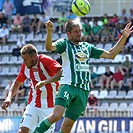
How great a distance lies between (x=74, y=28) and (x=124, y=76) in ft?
51.1

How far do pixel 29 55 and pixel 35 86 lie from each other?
53 centimetres

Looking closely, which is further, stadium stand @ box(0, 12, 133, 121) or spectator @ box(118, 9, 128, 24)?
spectator @ box(118, 9, 128, 24)

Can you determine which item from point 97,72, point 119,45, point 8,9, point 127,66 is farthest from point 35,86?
point 8,9

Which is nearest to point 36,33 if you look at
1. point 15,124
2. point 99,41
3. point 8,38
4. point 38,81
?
point 8,38

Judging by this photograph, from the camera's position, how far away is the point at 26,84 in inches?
1048

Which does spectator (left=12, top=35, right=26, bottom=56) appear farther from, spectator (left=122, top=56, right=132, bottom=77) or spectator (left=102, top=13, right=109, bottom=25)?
spectator (left=122, top=56, right=132, bottom=77)

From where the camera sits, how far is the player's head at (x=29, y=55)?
10516 millimetres

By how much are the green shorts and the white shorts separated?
0.61 metres

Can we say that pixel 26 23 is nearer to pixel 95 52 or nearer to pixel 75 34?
pixel 95 52

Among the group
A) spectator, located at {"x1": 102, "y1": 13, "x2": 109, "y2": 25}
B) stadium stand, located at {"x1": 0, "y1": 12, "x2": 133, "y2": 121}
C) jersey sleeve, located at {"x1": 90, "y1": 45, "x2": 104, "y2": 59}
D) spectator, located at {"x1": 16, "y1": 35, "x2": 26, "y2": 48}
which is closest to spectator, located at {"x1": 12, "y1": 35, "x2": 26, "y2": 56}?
spectator, located at {"x1": 16, "y1": 35, "x2": 26, "y2": 48}

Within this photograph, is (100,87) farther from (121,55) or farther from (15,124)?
(15,124)

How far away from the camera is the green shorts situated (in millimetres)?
10008

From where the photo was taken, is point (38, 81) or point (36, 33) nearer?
point (38, 81)

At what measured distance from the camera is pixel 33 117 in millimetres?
10773
